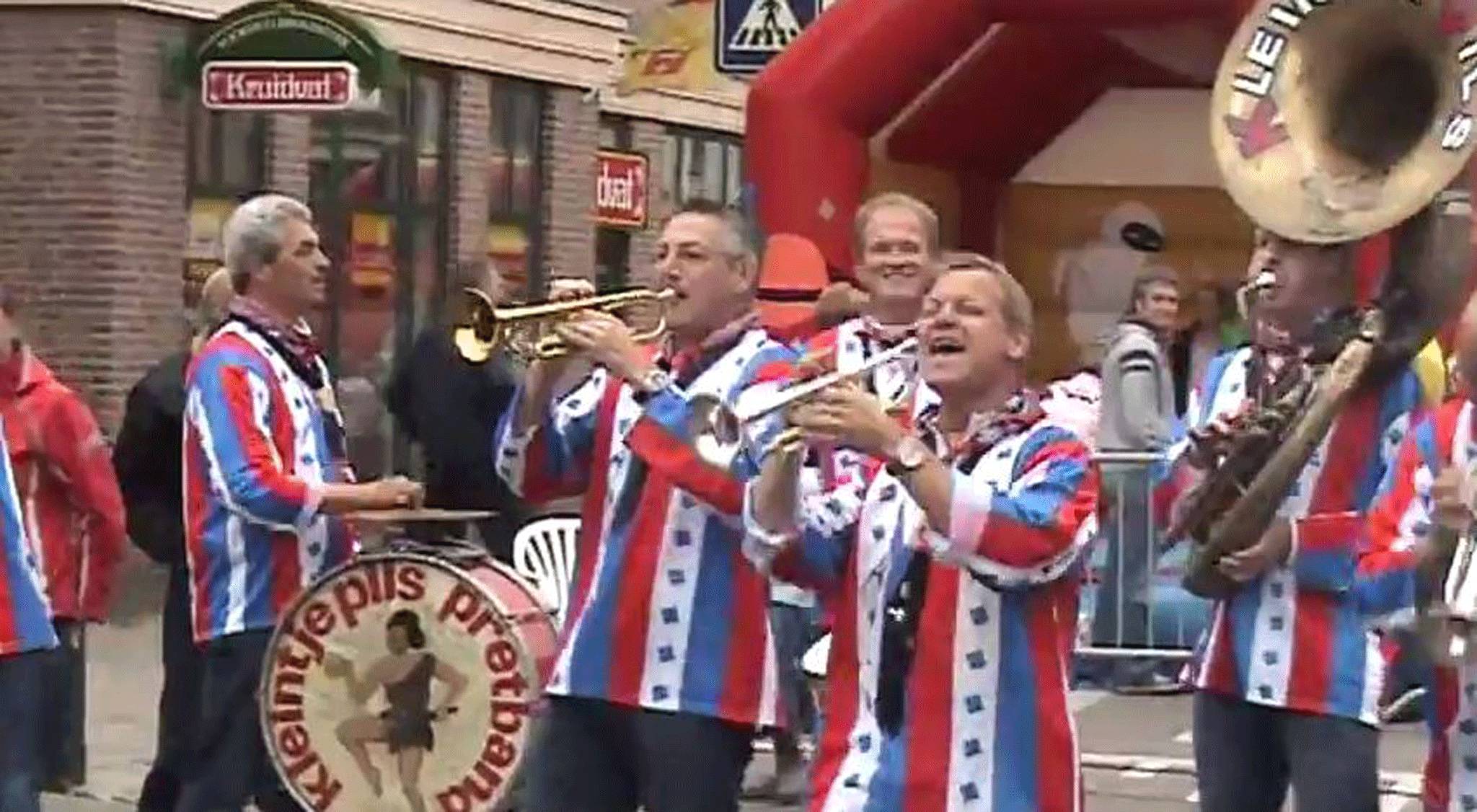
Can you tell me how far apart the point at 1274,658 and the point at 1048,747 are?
91 cm

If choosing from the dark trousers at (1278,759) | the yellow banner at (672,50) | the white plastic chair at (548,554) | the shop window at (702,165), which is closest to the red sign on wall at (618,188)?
the yellow banner at (672,50)

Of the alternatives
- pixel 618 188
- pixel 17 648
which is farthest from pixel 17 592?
pixel 618 188

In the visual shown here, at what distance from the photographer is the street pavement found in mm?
9820

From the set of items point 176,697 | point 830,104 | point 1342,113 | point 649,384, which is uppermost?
point 830,104

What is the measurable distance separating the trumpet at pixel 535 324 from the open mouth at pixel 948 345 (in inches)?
46.4

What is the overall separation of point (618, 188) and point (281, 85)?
8.13m

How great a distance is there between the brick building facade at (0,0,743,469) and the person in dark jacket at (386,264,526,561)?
2050 millimetres

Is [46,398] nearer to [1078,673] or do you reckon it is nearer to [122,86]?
[1078,673]

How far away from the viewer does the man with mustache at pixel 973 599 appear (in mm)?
5148

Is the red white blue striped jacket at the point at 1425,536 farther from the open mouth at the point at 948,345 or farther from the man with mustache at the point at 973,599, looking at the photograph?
the open mouth at the point at 948,345

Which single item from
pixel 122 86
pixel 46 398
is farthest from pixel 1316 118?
pixel 122 86

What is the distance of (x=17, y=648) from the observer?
23.2ft

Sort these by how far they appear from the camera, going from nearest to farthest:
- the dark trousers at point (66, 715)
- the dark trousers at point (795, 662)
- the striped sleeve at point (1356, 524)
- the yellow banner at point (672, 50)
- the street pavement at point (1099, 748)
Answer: the striped sleeve at point (1356, 524)
the dark trousers at point (795, 662)
the dark trousers at point (66, 715)
the street pavement at point (1099, 748)
the yellow banner at point (672, 50)

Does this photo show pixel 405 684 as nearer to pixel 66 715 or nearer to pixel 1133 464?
pixel 66 715
